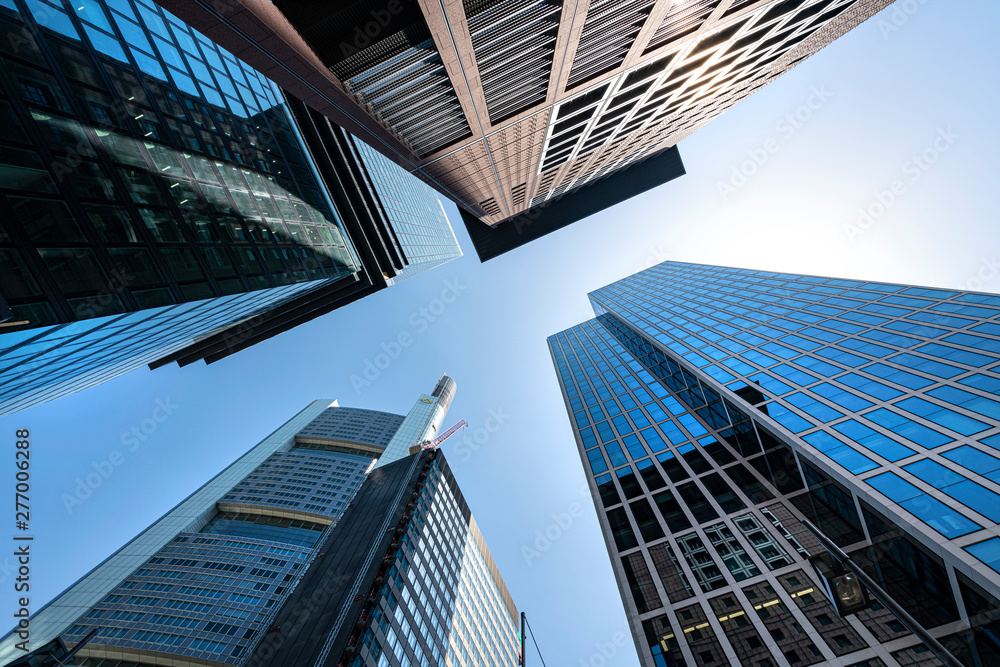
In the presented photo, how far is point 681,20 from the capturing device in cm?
2067

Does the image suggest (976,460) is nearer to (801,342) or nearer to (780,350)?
(780,350)

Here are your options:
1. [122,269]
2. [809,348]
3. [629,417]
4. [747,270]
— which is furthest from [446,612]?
[747,270]

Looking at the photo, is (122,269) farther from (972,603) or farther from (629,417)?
(629,417)

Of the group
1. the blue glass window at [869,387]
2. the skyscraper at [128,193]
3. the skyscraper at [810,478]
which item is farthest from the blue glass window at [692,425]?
the skyscraper at [128,193]

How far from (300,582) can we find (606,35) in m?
71.7

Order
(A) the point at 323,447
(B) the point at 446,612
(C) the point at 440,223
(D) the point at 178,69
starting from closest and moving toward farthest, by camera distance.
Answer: (D) the point at 178,69, (B) the point at 446,612, (C) the point at 440,223, (A) the point at 323,447

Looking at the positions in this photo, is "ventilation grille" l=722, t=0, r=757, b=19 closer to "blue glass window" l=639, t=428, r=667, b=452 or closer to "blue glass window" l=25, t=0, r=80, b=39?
"blue glass window" l=25, t=0, r=80, b=39

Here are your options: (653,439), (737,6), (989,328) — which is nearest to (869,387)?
(989,328)

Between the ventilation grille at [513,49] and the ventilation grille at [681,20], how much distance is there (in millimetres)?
5828

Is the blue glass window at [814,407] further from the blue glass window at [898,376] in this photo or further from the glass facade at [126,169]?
the glass facade at [126,169]

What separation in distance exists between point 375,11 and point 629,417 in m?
53.1

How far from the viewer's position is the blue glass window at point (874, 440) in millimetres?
26156

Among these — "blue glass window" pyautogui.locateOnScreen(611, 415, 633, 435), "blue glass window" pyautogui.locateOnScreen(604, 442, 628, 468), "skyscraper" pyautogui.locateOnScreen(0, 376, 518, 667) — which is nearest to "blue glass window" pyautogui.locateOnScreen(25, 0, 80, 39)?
"skyscraper" pyautogui.locateOnScreen(0, 376, 518, 667)

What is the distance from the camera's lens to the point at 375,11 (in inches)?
557
